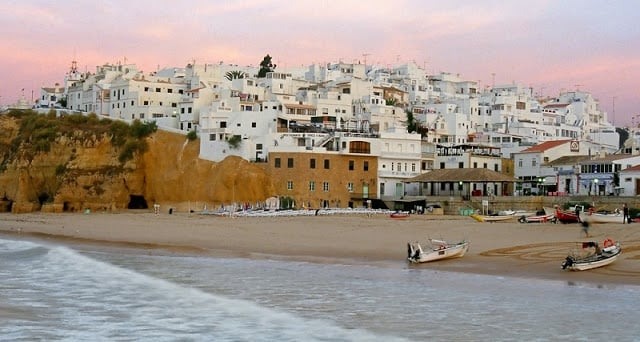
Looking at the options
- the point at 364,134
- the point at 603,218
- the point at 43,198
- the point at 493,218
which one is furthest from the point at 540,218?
the point at 43,198

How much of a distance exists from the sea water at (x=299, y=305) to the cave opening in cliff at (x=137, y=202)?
35.6 metres

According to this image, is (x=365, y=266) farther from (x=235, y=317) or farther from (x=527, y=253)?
(x=235, y=317)

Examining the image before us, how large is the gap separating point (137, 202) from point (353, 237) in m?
30.1

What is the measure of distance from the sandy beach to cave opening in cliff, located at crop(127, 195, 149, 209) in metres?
8.69

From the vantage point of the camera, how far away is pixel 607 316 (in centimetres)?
1608

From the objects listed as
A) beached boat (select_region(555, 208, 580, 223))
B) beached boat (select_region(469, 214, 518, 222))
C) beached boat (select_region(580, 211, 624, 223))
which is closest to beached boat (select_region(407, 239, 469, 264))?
beached boat (select_region(580, 211, 624, 223))

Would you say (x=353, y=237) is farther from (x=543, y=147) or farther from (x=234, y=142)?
(x=543, y=147)

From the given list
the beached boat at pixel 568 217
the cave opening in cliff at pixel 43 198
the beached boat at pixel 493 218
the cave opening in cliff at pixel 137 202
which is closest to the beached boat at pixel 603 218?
the beached boat at pixel 568 217

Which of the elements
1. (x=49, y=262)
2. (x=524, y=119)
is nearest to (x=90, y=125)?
(x=49, y=262)

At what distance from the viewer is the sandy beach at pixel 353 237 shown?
2497 cm

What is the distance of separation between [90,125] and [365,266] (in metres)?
43.7

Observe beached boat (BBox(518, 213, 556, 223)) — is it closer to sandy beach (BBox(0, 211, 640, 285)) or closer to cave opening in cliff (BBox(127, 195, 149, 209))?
sandy beach (BBox(0, 211, 640, 285))

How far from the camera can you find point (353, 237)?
117 feet

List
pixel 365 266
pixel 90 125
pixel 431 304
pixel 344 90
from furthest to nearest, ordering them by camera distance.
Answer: pixel 344 90 < pixel 90 125 < pixel 365 266 < pixel 431 304
